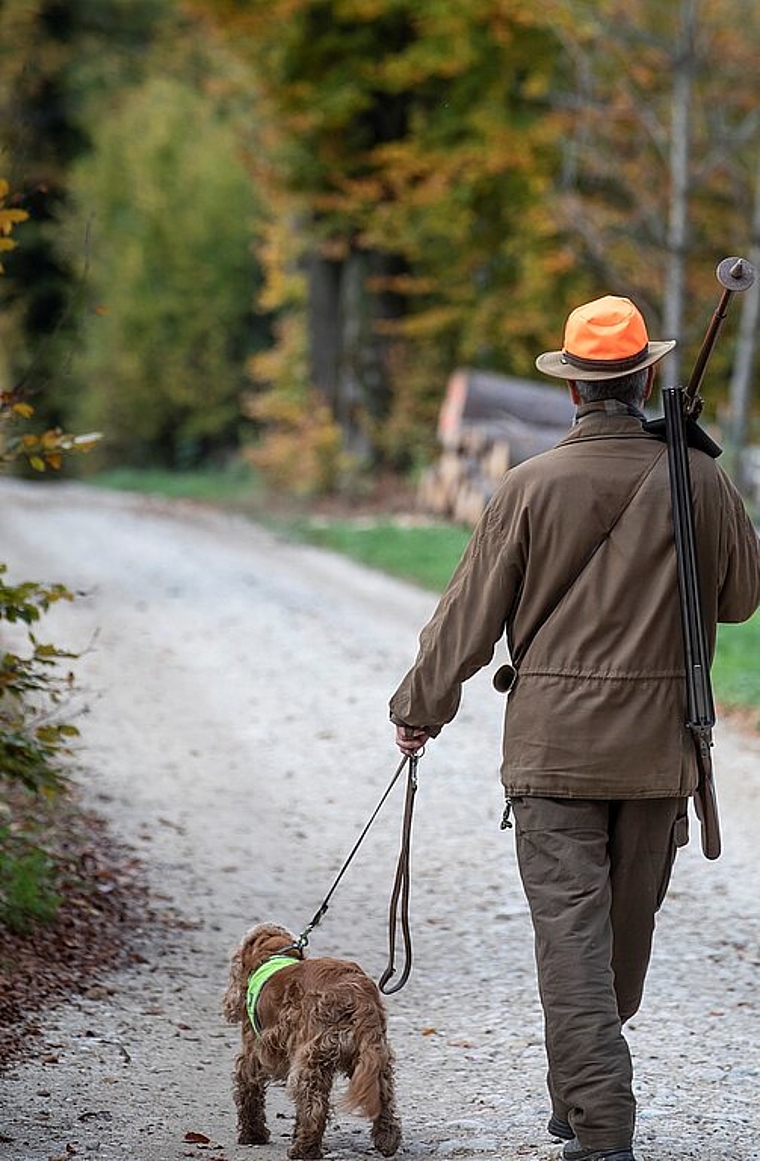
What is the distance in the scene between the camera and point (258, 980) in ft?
15.6

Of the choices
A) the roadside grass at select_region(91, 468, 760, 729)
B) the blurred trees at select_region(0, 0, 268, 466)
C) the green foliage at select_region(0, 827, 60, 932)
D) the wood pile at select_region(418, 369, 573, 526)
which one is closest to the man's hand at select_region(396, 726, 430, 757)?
the green foliage at select_region(0, 827, 60, 932)

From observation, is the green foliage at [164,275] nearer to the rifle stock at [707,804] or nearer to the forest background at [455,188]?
the forest background at [455,188]

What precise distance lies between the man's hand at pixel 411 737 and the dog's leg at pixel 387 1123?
811mm

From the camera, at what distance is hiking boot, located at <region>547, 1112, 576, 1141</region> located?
175 inches

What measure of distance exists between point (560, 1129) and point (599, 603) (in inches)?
54.0

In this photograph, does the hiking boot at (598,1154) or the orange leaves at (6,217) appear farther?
the orange leaves at (6,217)

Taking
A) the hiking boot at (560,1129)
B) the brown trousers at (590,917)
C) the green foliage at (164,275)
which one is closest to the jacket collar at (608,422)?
the brown trousers at (590,917)

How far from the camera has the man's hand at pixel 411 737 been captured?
4531 mm

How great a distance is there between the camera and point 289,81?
81.3 ft

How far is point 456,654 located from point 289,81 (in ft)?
71.1

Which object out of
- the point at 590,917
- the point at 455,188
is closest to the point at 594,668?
the point at 590,917

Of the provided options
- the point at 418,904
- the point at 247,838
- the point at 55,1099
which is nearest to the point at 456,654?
the point at 55,1099

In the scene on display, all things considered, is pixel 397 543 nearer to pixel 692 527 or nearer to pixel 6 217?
pixel 6 217

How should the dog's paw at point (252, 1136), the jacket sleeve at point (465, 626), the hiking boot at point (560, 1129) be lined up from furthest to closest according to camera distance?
the dog's paw at point (252, 1136), the hiking boot at point (560, 1129), the jacket sleeve at point (465, 626)
